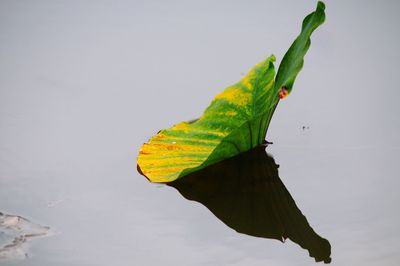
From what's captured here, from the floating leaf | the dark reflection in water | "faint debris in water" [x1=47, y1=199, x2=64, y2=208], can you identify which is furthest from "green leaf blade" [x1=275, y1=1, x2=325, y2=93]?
"faint debris in water" [x1=47, y1=199, x2=64, y2=208]

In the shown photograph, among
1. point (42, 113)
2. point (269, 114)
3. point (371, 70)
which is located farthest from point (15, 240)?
point (371, 70)

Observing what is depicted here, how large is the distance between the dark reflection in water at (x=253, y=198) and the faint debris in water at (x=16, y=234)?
42 cm

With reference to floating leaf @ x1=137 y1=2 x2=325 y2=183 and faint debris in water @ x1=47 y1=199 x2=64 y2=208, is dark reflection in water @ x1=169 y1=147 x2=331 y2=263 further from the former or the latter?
faint debris in water @ x1=47 y1=199 x2=64 y2=208

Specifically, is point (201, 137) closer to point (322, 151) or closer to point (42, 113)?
point (322, 151)

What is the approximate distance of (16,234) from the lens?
110cm

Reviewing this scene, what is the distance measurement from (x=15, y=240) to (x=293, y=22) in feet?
7.46

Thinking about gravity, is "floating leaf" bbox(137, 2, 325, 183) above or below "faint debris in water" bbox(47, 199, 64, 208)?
above

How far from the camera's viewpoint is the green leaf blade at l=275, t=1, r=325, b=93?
1303mm

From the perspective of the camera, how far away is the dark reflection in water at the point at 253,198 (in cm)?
111

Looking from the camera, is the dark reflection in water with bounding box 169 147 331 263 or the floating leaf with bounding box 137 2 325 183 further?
the floating leaf with bounding box 137 2 325 183

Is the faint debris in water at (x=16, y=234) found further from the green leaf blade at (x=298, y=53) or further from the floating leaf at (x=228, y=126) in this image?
the green leaf blade at (x=298, y=53)

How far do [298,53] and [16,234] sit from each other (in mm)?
930

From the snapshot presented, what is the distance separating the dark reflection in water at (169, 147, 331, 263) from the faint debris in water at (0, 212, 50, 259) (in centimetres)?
42

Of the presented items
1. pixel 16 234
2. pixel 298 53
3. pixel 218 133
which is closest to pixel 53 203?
pixel 16 234
